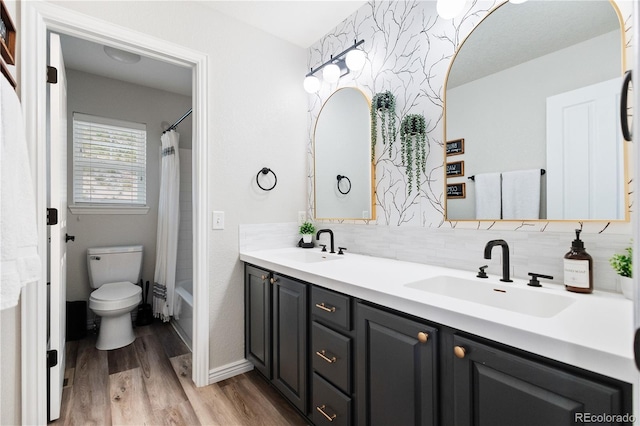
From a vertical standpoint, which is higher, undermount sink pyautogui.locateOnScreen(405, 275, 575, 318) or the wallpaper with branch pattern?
the wallpaper with branch pattern

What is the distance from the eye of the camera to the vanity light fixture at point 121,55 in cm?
239

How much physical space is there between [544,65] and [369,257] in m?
1.26

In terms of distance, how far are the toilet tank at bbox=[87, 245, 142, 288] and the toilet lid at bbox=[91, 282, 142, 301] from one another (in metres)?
0.08

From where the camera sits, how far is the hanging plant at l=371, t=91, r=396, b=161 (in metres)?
1.75

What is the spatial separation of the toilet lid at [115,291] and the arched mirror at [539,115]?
2613 mm

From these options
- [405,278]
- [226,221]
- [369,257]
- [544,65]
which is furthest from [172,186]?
[544,65]

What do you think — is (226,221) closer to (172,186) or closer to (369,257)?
(369,257)

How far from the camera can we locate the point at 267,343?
1.82m

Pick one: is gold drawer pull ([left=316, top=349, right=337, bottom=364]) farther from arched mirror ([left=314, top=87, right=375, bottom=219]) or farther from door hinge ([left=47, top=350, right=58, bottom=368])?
door hinge ([left=47, top=350, right=58, bottom=368])

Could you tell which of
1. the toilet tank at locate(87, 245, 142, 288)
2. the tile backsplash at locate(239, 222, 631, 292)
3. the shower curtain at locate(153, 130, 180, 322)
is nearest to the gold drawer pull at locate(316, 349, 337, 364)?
the tile backsplash at locate(239, 222, 631, 292)

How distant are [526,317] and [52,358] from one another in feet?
7.26

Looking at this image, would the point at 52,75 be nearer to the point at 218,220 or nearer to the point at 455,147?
the point at 218,220

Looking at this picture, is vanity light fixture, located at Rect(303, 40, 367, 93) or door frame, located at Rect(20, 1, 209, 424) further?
vanity light fixture, located at Rect(303, 40, 367, 93)

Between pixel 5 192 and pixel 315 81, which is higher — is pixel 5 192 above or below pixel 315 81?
below
